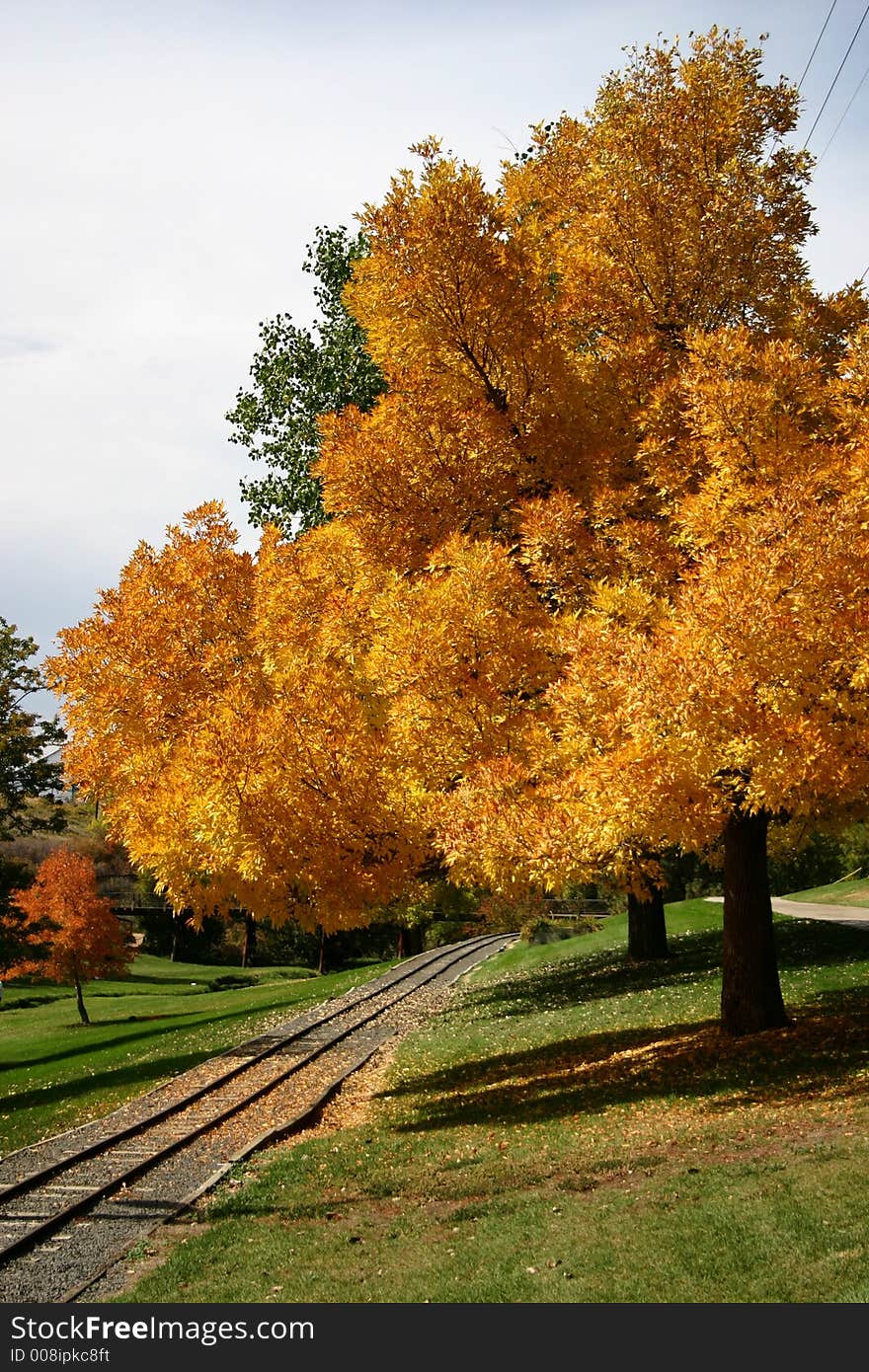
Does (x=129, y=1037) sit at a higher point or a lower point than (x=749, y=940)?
lower

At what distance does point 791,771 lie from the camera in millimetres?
9953

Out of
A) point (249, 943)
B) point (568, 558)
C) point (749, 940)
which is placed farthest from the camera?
point (249, 943)

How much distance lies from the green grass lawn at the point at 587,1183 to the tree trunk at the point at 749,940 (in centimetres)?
46

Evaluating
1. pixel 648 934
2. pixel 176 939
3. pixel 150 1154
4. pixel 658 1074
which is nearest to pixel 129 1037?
pixel 648 934

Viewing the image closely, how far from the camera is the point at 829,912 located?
38.1m

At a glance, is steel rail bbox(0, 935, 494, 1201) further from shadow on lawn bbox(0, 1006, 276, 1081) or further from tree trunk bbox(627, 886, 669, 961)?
tree trunk bbox(627, 886, 669, 961)

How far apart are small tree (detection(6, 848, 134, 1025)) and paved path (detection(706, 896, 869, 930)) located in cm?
2501

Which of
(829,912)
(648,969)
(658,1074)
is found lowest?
(658,1074)

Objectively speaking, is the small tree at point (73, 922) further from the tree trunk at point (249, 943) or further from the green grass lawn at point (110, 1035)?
the tree trunk at point (249, 943)

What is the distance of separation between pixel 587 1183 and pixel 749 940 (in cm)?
563

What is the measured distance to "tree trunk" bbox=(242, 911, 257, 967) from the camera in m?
68.1

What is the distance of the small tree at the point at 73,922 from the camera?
4103 cm

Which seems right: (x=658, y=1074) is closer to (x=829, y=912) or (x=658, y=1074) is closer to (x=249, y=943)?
(x=829, y=912)

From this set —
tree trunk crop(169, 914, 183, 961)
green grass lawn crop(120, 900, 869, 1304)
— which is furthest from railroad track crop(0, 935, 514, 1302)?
tree trunk crop(169, 914, 183, 961)
